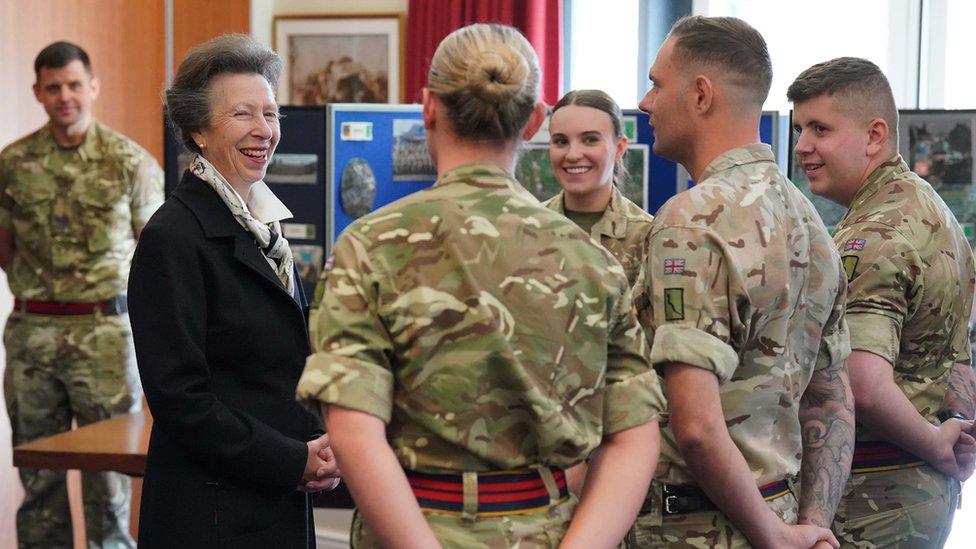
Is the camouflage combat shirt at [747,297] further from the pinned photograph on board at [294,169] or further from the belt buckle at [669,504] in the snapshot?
the pinned photograph on board at [294,169]

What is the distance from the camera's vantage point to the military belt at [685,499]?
1890mm

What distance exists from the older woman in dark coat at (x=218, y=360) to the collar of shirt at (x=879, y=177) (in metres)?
1.24

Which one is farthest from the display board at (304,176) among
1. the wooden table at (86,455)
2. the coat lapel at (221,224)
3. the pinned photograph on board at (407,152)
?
the coat lapel at (221,224)

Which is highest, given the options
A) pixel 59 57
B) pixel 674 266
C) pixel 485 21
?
pixel 485 21

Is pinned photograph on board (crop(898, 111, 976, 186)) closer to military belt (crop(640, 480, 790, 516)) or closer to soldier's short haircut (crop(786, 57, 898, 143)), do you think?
soldier's short haircut (crop(786, 57, 898, 143))

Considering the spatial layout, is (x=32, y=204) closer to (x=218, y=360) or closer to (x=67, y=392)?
(x=67, y=392)

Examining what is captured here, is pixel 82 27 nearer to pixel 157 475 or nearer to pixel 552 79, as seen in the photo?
pixel 552 79

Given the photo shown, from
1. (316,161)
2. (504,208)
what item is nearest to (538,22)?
(316,161)

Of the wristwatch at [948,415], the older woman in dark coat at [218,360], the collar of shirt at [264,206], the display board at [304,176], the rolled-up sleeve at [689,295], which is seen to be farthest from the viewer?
the display board at [304,176]

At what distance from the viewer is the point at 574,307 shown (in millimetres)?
1469

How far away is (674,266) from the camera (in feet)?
5.91

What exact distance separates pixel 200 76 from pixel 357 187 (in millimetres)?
2189

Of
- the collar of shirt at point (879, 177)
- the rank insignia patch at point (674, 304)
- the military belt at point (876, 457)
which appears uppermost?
the collar of shirt at point (879, 177)

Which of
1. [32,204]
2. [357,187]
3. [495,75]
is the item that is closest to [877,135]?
[495,75]
